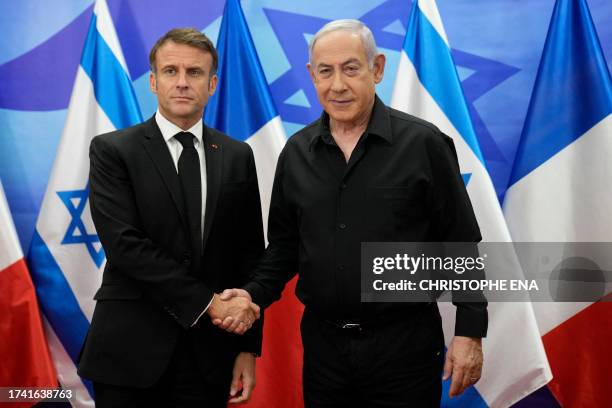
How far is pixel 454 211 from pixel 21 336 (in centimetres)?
225

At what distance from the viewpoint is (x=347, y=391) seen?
1844mm

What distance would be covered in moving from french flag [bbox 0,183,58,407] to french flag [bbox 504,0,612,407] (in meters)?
2.32

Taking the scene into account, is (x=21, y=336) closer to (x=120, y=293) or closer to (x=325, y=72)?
(x=120, y=293)

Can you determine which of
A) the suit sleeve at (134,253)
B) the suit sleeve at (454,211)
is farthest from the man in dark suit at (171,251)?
the suit sleeve at (454,211)

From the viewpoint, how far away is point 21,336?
3043 millimetres

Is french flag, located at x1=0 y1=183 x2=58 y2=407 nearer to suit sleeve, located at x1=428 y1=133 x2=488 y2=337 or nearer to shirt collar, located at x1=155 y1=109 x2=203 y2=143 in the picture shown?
shirt collar, located at x1=155 y1=109 x2=203 y2=143

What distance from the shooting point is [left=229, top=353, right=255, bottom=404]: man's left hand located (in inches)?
80.6

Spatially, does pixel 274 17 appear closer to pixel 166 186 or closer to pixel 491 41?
pixel 491 41

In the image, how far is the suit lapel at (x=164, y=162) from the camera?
1.90 m

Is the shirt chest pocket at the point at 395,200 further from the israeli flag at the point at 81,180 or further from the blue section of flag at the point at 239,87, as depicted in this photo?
the israeli flag at the point at 81,180

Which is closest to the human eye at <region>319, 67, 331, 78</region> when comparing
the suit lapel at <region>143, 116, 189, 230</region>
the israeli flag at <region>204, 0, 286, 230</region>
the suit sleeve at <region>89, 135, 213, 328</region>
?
the suit lapel at <region>143, 116, 189, 230</region>

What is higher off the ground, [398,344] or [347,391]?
[398,344]

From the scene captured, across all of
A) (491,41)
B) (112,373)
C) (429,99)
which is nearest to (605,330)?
(429,99)

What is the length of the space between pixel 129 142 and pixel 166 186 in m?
0.19
